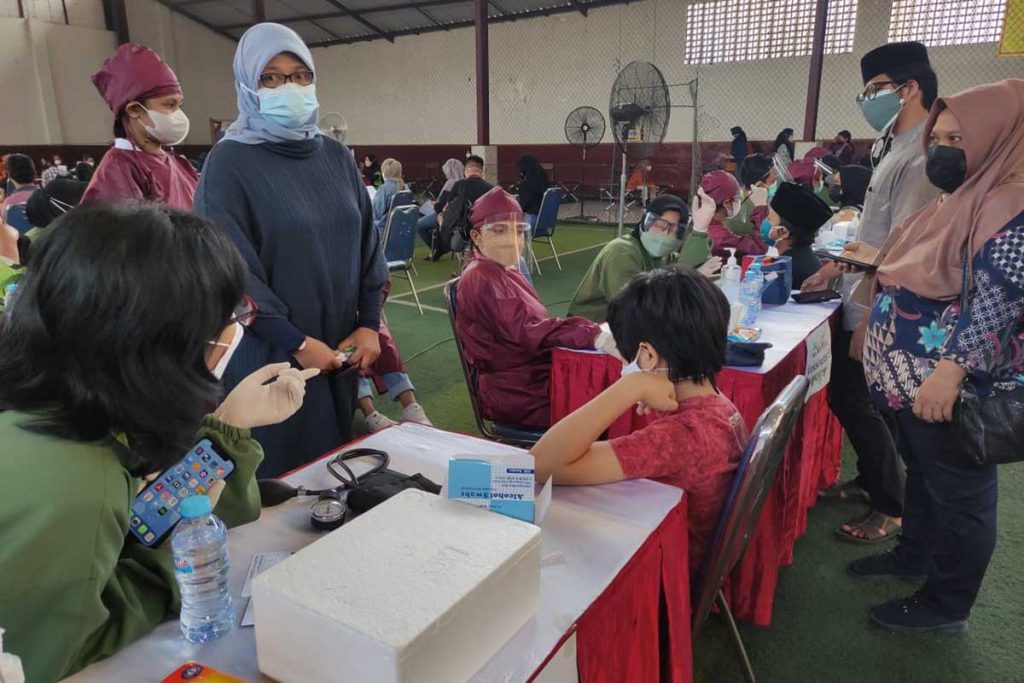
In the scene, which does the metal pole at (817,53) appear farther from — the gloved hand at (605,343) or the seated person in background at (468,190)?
the gloved hand at (605,343)

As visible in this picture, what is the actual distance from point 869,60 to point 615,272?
4.08ft

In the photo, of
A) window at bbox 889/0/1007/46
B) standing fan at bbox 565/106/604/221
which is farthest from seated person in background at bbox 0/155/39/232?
window at bbox 889/0/1007/46

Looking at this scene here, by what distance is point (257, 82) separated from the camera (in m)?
1.80

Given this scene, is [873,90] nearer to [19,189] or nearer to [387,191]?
[387,191]

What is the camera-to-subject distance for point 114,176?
220cm

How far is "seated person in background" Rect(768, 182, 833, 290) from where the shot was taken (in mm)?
2916

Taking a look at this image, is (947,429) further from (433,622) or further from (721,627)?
(433,622)

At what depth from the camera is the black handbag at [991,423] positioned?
57.7 inches

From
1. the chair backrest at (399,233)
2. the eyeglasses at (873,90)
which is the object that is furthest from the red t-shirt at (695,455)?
the chair backrest at (399,233)

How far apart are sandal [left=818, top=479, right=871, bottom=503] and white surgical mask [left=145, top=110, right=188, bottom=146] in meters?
2.73

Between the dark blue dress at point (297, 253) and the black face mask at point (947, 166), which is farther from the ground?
the black face mask at point (947, 166)

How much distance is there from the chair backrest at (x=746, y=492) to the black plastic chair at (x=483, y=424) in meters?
1.01

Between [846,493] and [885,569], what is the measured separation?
564 mm

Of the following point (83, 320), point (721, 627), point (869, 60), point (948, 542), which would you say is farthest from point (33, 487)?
point (869, 60)
